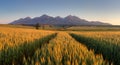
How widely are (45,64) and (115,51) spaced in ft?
22.4

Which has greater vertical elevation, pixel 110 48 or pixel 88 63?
pixel 88 63

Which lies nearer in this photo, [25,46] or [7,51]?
[7,51]

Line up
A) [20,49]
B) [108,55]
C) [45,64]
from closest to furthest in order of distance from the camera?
1. [45,64]
2. [20,49]
3. [108,55]

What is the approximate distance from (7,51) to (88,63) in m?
4.07

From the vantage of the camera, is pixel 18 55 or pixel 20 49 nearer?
pixel 18 55

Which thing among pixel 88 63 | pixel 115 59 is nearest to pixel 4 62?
pixel 88 63

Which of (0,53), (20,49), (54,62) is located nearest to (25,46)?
(20,49)

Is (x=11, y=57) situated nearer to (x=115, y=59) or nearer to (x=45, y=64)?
(x=45, y=64)

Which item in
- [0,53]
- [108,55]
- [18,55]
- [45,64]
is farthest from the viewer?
[108,55]

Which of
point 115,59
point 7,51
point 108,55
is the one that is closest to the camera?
point 7,51

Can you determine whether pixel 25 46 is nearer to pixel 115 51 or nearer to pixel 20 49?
pixel 20 49

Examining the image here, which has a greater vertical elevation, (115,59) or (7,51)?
(7,51)

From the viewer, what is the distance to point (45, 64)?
207 inches

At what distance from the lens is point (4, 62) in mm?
8039
